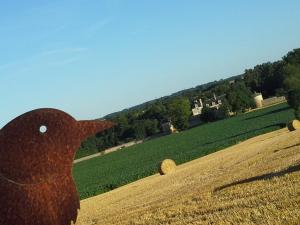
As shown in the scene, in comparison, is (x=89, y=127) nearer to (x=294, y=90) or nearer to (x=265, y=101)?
(x=294, y=90)

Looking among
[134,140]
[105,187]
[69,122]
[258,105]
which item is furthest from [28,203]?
[134,140]

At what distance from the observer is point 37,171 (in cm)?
964

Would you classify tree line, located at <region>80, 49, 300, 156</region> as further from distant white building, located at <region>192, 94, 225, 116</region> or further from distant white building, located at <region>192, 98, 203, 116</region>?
distant white building, located at <region>192, 98, 203, 116</region>

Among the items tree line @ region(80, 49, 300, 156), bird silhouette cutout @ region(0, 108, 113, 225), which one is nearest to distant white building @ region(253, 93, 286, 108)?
tree line @ region(80, 49, 300, 156)

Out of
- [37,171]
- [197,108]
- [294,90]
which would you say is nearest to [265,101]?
[197,108]

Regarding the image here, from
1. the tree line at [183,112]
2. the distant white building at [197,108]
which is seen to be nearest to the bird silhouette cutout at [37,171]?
the tree line at [183,112]

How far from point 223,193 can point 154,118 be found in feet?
482

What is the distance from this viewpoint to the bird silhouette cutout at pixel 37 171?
9547 millimetres

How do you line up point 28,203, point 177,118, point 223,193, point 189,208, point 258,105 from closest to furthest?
point 28,203 → point 189,208 → point 223,193 → point 258,105 → point 177,118

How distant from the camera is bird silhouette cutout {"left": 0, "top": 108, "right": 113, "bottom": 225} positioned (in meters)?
9.55

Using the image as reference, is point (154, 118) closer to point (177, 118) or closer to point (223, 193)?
point (177, 118)

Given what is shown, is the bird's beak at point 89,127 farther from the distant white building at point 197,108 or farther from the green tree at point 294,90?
the distant white building at point 197,108

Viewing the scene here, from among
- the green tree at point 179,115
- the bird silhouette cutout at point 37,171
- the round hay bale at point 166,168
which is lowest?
the round hay bale at point 166,168

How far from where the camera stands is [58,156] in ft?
31.9
